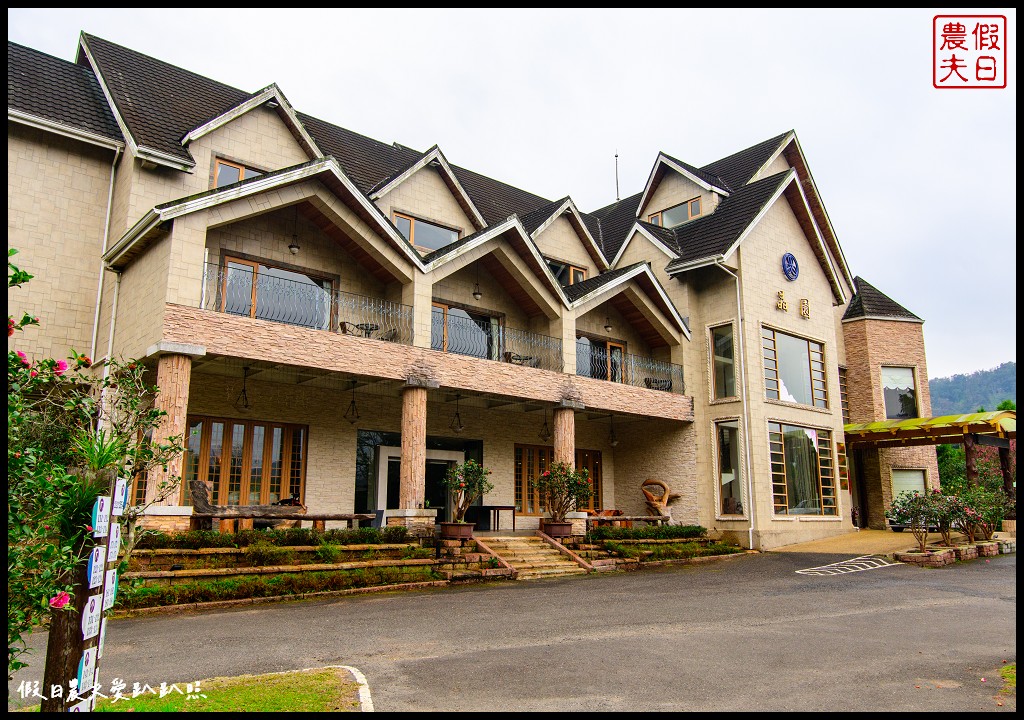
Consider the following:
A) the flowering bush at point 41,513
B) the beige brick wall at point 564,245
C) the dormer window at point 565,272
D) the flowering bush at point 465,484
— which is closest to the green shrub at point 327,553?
the flowering bush at point 465,484

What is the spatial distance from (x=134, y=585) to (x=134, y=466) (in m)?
1.23

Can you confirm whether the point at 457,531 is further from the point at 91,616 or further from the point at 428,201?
the point at 91,616

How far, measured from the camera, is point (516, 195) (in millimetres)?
28719

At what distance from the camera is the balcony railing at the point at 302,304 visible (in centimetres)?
1658

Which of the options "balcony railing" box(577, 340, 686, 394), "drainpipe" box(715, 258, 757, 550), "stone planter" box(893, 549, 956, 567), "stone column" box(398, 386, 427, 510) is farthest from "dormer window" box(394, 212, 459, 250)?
"stone planter" box(893, 549, 956, 567)

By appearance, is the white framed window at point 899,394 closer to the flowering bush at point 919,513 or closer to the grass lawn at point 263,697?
the flowering bush at point 919,513

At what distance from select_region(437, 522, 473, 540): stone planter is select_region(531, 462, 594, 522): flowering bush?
3.24 meters

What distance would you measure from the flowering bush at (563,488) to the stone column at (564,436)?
0.65m

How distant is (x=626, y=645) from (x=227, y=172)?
15.2 m

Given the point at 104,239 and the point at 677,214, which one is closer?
the point at 104,239

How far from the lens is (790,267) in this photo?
25.1m

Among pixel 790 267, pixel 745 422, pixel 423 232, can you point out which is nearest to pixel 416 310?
pixel 423 232

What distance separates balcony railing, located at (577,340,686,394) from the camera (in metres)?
23.8

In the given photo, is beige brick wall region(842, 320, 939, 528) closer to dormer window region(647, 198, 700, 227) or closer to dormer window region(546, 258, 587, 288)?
dormer window region(647, 198, 700, 227)
